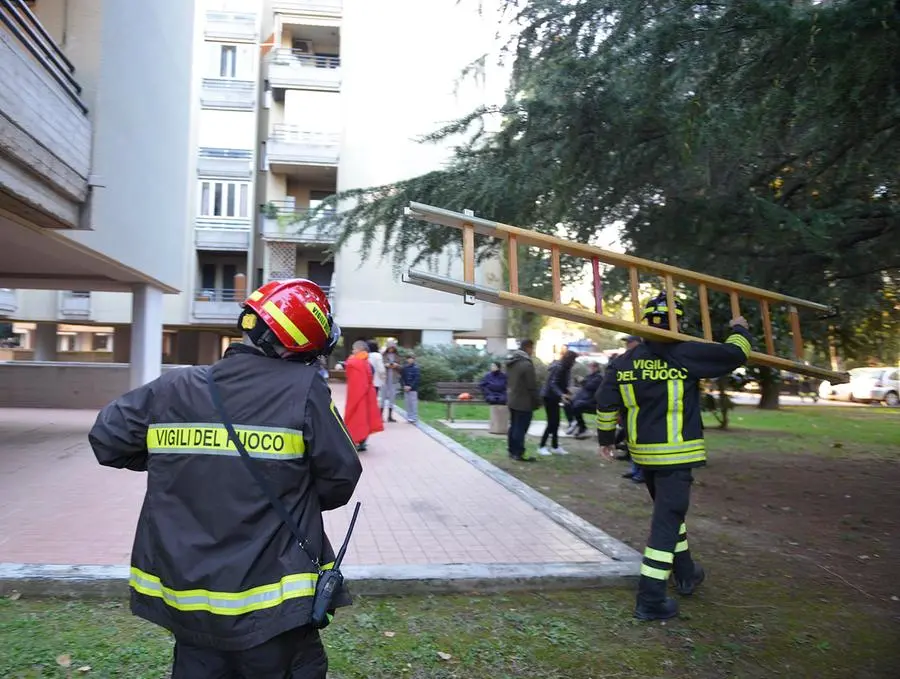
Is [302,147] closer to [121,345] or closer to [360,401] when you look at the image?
[121,345]

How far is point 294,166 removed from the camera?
96.4 ft

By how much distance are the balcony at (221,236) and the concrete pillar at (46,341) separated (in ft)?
24.8

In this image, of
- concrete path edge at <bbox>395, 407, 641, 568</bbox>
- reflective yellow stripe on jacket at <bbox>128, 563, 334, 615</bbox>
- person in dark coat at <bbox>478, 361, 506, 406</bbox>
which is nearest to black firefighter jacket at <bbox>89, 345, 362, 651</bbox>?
reflective yellow stripe on jacket at <bbox>128, 563, 334, 615</bbox>

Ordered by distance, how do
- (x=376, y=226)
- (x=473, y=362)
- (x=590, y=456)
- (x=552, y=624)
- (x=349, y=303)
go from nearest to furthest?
(x=552, y=624), (x=376, y=226), (x=590, y=456), (x=473, y=362), (x=349, y=303)

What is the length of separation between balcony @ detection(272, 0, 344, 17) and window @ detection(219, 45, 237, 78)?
102 inches

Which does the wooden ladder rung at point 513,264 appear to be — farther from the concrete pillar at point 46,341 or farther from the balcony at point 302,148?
the concrete pillar at point 46,341

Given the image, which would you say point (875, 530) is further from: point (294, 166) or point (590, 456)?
point (294, 166)

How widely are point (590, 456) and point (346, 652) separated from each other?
7686 mm

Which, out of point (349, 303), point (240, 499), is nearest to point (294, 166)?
point (349, 303)

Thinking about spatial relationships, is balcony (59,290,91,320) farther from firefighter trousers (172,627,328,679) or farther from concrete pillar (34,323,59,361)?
firefighter trousers (172,627,328,679)

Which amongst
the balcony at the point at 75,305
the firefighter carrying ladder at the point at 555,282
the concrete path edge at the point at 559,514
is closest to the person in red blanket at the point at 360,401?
the concrete path edge at the point at 559,514

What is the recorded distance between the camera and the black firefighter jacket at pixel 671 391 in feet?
14.0

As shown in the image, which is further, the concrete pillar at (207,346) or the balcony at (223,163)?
the concrete pillar at (207,346)

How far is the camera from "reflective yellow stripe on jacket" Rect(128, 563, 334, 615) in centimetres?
208
